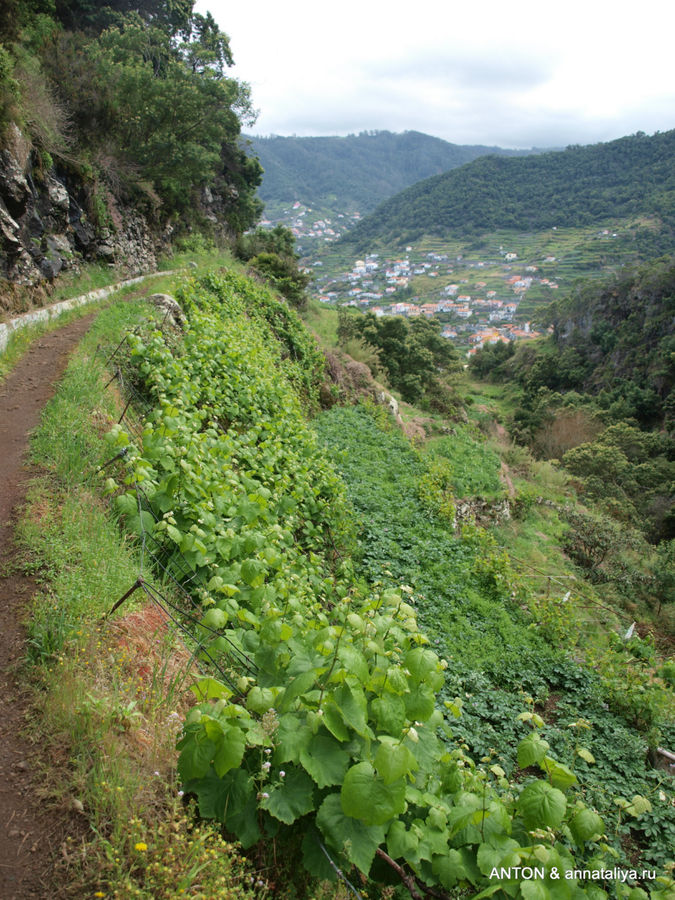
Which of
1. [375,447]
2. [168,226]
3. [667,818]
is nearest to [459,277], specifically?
[168,226]

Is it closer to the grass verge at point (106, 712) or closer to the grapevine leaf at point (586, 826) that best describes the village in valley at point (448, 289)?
the grass verge at point (106, 712)

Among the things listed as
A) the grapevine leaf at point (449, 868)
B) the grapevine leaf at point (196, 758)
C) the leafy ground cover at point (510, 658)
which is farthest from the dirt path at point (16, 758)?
the leafy ground cover at point (510, 658)

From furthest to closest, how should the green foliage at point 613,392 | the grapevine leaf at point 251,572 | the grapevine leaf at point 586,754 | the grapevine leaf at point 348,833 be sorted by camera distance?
1. the green foliage at point 613,392
2. the grapevine leaf at point 251,572
3. the grapevine leaf at point 586,754
4. the grapevine leaf at point 348,833

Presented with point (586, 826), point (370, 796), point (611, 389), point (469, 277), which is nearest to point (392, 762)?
point (370, 796)

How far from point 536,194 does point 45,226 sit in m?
138

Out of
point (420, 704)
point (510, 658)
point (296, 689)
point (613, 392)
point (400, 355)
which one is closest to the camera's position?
point (296, 689)

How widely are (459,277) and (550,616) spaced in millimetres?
108097

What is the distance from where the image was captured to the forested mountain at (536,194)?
102875 millimetres

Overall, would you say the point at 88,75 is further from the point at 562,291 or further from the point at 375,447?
the point at 562,291

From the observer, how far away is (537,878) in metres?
1.94

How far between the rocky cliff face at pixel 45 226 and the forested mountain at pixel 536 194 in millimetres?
112924

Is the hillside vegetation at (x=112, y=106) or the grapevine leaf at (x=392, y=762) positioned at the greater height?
the hillside vegetation at (x=112, y=106)

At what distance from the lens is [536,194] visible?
397 ft

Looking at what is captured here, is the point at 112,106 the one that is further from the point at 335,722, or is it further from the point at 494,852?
the point at 494,852
